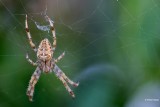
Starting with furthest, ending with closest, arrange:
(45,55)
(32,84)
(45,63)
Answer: (45,63)
(45,55)
(32,84)

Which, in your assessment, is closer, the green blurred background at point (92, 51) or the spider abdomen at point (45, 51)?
the green blurred background at point (92, 51)

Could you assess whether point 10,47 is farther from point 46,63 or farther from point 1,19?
point 46,63

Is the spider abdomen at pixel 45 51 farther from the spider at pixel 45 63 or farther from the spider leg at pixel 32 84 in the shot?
the spider leg at pixel 32 84

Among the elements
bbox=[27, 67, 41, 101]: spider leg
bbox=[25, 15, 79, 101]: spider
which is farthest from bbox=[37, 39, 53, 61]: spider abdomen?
bbox=[27, 67, 41, 101]: spider leg

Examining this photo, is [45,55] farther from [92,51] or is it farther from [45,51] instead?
[92,51]

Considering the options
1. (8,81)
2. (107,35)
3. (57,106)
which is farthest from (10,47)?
(107,35)

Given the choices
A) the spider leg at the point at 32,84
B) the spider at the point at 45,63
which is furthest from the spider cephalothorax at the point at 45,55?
the spider leg at the point at 32,84

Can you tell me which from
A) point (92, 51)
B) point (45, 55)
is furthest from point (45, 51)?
point (92, 51)
